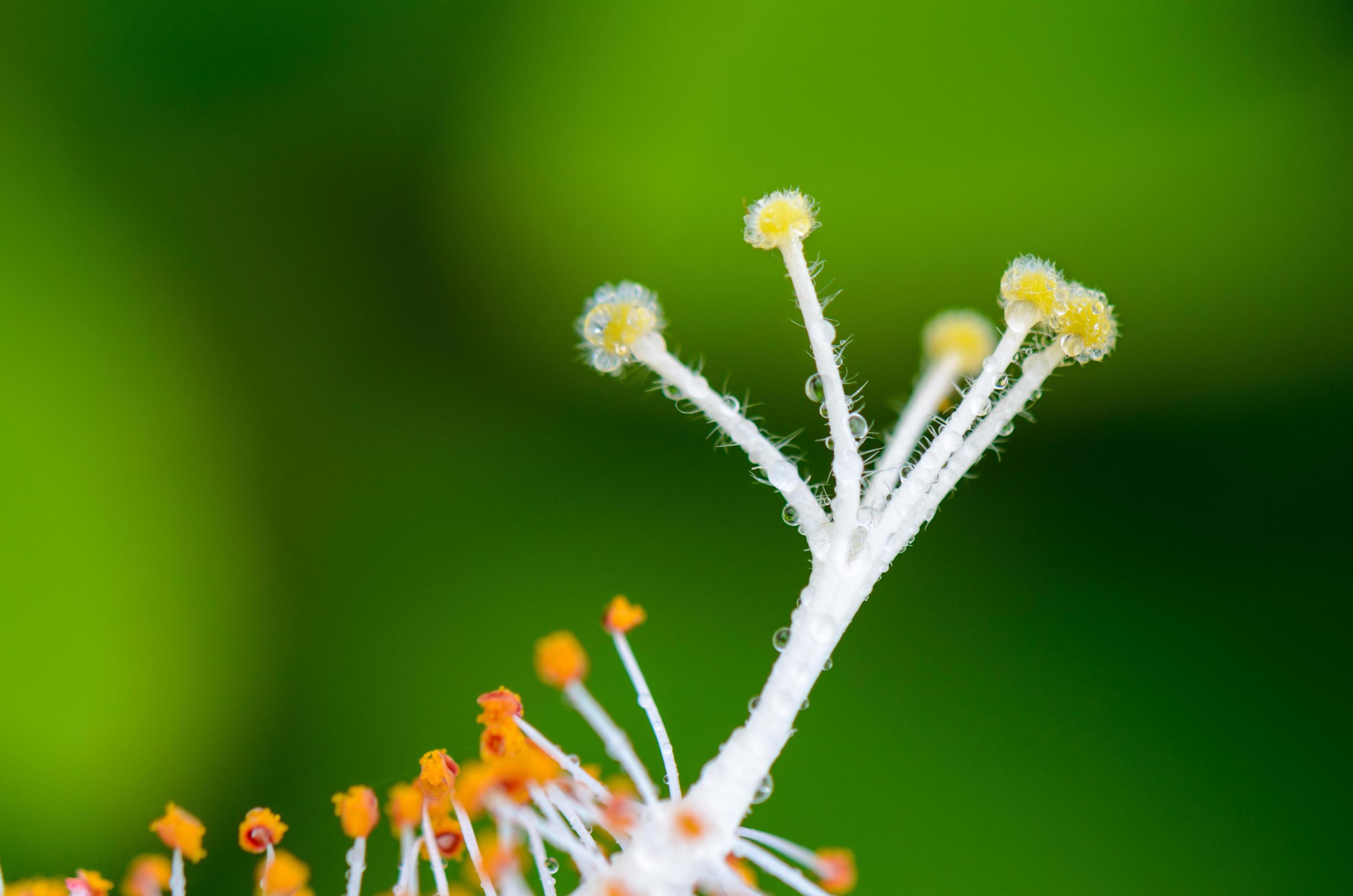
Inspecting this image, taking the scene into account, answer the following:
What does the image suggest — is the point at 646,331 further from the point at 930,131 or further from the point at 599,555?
the point at 599,555

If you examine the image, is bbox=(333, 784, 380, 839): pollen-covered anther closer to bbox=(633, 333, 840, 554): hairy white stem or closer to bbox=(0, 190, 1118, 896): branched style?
bbox=(0, 190, 1118, 896): branched style

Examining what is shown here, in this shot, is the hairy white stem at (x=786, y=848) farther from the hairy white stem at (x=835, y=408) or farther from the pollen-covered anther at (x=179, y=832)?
the pollen-covered anther at (x=179, y=832)

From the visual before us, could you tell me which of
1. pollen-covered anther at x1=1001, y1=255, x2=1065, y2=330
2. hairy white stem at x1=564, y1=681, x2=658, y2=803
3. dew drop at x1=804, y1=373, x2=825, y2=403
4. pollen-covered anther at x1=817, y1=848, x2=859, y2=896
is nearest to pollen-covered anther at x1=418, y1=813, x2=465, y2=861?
hairy white stem at x1=564, y1=681, x2=658, y2=803

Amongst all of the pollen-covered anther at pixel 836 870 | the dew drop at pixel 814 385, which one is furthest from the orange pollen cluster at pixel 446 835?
the dew drop at pixel 814 385

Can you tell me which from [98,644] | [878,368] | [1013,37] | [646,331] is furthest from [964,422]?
[98,644]

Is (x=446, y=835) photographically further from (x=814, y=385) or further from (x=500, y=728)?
(x=814, y=385)

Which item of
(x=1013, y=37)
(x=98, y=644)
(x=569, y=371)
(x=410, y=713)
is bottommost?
(x=98, y=644)
